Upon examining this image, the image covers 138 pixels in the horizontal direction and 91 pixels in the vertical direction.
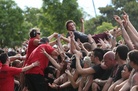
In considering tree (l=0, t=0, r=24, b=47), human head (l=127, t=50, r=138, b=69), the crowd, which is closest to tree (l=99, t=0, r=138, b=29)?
tree (l=0, t=0, r=24, b=47)

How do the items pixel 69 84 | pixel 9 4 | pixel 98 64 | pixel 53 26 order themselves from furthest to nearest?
pixel 9 4 < pixel 53 26 < pixel 69 84 < pixel 98 64

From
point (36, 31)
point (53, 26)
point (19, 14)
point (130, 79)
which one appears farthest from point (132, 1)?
point (130, 79)

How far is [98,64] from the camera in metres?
8.31

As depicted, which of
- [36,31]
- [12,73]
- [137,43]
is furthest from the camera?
[36,31]

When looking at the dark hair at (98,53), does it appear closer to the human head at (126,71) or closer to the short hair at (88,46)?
the human head at (126,71)

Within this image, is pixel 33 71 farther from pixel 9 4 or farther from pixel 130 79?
pixel 9 4

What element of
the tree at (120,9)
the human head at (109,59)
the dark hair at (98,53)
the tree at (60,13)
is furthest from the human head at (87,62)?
the tree at (120,9)

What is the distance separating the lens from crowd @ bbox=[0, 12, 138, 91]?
24.3 ft

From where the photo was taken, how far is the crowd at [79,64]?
7.40 metres

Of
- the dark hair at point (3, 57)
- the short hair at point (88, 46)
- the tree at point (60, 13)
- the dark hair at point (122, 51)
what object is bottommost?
the tree at point (60, 13)

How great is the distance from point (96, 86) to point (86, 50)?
6.71 feet

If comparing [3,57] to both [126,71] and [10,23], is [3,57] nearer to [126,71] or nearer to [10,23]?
[126,71]

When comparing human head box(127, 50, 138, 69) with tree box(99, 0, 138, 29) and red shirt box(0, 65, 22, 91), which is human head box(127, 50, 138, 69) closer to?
red shirt box(0, 65, 22, 91)

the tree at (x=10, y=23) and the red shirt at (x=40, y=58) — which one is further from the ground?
the red shirt at (x=40, y=58)
